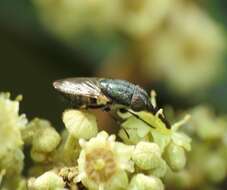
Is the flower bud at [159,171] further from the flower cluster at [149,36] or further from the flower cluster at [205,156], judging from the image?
the flower cluster at [149,36]

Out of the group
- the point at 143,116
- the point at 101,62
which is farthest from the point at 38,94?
the point at 143,116

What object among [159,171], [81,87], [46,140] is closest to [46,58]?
[81,87]

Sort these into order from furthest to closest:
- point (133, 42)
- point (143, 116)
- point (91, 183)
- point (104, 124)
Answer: point (133, 42), point (104, 124), point (143, 116), point (91, 183)

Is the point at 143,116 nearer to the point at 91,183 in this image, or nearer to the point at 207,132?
the point at 91,183

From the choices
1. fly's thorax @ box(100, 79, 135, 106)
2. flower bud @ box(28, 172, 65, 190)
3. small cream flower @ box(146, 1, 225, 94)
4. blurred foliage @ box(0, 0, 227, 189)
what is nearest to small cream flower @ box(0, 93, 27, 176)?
flower bud @ box(28, 172, 65, 190)

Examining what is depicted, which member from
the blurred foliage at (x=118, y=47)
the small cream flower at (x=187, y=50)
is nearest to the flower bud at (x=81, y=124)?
the blurred foliage at (x=118, y=47)

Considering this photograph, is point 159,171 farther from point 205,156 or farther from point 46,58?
point 46,58

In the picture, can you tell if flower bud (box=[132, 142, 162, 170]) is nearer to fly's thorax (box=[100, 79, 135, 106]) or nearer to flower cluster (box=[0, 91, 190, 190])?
flower cluster (box=[0, 91, 190, 190])
